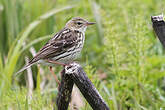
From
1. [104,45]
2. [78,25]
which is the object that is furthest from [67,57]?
[104,45]

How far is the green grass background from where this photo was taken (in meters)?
5.12

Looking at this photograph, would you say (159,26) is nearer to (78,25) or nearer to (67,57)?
(67,57)

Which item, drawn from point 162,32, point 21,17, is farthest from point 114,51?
point 21,17

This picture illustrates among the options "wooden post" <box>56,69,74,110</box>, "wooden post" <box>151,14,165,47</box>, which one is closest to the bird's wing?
"wooden post" <box>56,69,74,110</box>

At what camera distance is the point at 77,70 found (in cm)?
348

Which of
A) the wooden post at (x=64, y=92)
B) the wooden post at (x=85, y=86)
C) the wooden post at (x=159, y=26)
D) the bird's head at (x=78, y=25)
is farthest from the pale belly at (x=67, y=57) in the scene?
the wooden post at (x=159, y=26)

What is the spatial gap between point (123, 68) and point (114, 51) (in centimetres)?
65

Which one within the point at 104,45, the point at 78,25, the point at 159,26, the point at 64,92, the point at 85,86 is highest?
the point at 159,26

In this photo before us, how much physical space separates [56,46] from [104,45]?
214cm

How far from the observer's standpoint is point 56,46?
16.1ft

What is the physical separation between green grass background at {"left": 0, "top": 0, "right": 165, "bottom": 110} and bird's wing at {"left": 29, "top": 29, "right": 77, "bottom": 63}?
246 mm

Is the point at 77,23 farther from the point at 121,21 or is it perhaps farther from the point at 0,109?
the point at 121,21

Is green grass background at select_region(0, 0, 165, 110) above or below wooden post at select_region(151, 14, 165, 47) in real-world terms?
below

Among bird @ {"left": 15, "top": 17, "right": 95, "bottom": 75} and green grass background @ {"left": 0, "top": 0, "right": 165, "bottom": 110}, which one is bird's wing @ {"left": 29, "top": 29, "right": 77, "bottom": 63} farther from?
green grass background @ {"left": 0, "top": 0, "right": 165, "bottom": 110}
